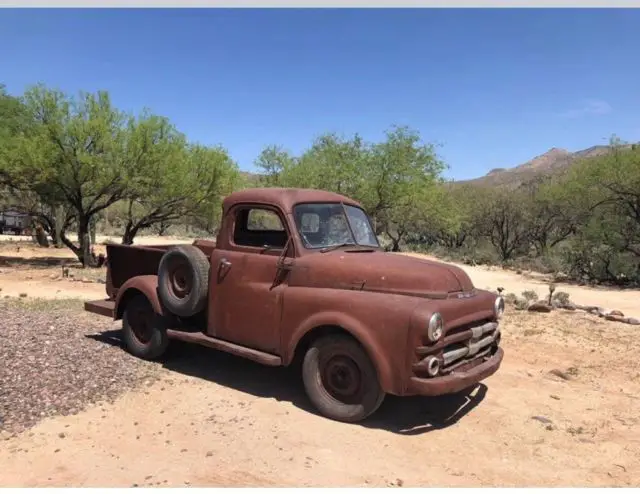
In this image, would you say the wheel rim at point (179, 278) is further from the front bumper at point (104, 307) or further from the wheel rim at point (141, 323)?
the front bumper at point (104, 307)

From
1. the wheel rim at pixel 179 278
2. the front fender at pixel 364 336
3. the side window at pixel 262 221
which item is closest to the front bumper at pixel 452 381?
the front fender at pixel 364 336

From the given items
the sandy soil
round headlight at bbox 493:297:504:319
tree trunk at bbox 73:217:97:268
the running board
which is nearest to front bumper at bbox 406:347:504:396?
round headlight at bbox 493:297:504:319

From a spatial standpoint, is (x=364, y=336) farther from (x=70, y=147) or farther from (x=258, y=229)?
(x=70, y=147)

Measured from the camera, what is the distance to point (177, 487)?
11.6 feet

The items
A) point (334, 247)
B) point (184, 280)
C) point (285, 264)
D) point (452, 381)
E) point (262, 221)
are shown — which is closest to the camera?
point (452, 381)

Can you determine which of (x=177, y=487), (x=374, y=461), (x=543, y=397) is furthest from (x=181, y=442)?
(x=543, y=397)

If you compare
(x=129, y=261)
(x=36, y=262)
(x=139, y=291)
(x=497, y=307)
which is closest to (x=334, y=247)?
(x=497, y=307)

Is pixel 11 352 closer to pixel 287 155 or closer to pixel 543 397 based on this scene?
pixel 543 397

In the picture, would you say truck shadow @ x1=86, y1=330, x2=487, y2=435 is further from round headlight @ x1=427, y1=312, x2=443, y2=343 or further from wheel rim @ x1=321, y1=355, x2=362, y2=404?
round headlight @ x1=427, y1=312, x2=443, y2=343

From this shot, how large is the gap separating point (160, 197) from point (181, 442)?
14.7 m

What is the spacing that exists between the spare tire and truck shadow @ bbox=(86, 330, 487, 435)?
0.68m

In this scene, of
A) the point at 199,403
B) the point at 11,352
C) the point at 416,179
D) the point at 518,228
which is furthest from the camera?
the point at 518,228

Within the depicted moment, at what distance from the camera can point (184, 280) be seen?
5.90 metres

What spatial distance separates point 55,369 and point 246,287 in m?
2.15
